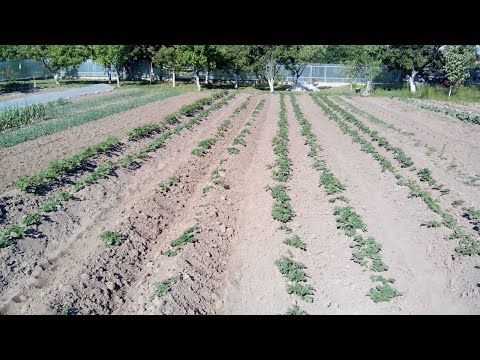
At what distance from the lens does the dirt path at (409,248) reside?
5.57 metres

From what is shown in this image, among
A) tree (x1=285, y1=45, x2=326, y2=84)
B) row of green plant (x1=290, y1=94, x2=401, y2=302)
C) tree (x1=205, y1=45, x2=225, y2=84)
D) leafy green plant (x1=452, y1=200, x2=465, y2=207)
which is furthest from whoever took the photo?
tree (x1=285, y1=45, x2=326, y2=84)

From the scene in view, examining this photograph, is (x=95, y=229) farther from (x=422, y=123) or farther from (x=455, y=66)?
(x=455, y=66)

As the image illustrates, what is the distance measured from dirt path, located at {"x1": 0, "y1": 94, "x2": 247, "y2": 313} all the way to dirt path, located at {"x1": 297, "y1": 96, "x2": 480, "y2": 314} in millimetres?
4383

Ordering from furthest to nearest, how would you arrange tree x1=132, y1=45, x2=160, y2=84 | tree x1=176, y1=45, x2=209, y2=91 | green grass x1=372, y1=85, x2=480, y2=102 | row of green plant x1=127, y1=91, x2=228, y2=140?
tree x1=132, y1=45, x2=160, y2=84, tree x1=176, y1=45, x2=209, y2=91, green grass x1=372, y1=85, x2=480, y2=102, row of green plant x1=127, y1=91, x2=228, y2=140

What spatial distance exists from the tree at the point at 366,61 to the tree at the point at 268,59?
7.00 meters

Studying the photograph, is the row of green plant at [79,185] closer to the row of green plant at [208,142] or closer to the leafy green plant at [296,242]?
the row of green plant at [208,142]

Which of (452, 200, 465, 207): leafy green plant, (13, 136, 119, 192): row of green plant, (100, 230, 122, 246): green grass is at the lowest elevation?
(100, 230, 122, 246): green grass

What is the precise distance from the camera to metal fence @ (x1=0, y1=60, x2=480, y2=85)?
42.3m

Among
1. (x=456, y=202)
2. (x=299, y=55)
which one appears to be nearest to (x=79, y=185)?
(x=456, y=202)

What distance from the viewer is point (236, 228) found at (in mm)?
8086

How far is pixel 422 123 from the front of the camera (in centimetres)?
1961

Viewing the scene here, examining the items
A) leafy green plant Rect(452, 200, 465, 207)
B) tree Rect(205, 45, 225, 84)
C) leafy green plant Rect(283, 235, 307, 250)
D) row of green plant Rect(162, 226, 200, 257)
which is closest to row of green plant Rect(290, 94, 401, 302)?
leafy green plant Rect(283, 235, 307, 250)

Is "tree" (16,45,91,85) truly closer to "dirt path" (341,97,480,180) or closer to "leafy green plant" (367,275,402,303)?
"dirt path" (341,97,480,180)
